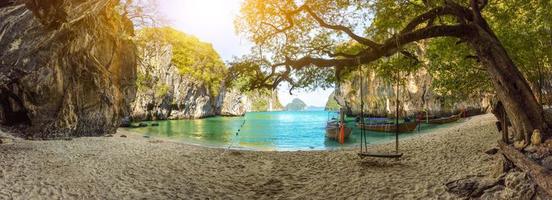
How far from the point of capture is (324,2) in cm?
1207

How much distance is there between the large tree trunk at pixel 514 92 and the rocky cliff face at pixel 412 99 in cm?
3981

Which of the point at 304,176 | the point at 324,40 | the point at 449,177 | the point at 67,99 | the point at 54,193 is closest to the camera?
the point at 54,193

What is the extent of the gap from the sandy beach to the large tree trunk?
147cm

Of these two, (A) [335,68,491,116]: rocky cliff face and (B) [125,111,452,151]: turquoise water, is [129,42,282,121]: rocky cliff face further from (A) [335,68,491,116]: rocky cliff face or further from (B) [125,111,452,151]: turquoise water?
(A) [335,68,491,116]: rocky cliff face

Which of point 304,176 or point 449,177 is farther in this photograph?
point 304,176

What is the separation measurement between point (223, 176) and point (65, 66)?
49.1 feet

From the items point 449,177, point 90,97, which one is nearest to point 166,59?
point 90,97

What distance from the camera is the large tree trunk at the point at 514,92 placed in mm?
7234

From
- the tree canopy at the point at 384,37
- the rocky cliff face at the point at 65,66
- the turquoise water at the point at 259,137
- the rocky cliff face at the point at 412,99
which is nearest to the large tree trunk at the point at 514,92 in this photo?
the tree canopy at the point at 384,37

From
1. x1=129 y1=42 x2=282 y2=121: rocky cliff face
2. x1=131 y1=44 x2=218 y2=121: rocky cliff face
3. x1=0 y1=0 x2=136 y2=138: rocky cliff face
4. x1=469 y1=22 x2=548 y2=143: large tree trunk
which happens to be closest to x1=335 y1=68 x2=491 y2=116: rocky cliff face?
x1=129 y1=42 x2=282 y2=121: rocky cliff face

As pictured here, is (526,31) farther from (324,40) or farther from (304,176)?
(304,176)

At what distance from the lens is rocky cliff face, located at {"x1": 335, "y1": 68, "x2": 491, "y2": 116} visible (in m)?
56.9

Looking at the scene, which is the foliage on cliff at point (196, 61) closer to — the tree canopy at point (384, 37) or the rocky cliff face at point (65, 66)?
the rocky cliff face at point (65, 66)

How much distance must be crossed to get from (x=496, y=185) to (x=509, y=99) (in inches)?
85.7
